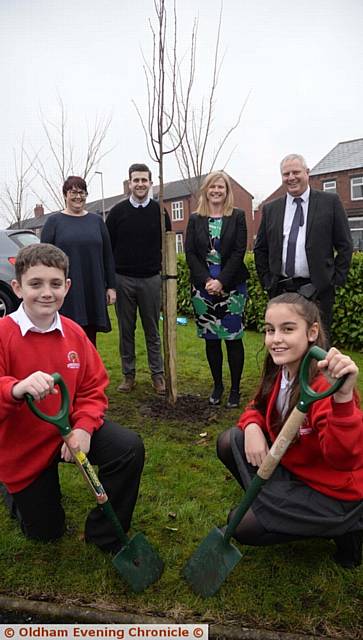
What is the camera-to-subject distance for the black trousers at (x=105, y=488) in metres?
2.32

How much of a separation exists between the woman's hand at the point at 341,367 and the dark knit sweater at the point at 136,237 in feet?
10.1

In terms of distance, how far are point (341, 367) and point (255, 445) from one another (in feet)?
2.58

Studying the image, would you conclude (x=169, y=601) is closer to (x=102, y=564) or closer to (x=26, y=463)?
(x=102, y=564)

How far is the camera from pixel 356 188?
29172 mm

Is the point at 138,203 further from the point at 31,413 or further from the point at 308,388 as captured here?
the point at 308,388

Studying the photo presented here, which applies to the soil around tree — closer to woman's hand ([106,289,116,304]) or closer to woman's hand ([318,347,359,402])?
woman's hand ([106,289,116,304])

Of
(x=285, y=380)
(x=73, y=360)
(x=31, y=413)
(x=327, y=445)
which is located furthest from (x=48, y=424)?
(x=327, y=445)

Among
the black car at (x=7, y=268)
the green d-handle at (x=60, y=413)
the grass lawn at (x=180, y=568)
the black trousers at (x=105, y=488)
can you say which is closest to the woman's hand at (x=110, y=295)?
the grass lawn at (x=180, y=568)

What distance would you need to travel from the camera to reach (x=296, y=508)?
2.09 meters

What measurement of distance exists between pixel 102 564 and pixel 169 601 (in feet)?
1.32

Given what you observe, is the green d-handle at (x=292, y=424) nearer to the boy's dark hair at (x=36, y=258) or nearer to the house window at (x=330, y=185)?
the boy's dark hair at (x=36, y=258)

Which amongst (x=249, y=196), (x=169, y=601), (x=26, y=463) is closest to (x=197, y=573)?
(x=169, y=601)

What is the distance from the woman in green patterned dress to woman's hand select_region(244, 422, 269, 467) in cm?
191

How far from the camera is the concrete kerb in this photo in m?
1.88
